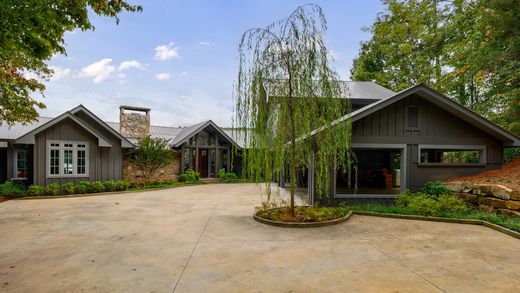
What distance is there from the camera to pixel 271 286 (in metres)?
3.24

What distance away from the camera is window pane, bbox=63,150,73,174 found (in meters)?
12.4

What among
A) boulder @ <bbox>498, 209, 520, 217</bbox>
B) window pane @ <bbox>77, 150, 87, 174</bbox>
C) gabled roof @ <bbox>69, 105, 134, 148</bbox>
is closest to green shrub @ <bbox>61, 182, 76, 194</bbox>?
window pane @ <bbox>77, 150, 87, 174</bbox>

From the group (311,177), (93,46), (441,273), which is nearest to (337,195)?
(311,177)

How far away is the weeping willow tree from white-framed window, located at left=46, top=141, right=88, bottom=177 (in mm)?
10150

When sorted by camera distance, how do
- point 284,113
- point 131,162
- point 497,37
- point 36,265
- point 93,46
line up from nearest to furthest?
point 36,265
point 284,113
point 497,37
point 93,46
point 131,162

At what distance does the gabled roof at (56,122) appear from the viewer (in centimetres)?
1109

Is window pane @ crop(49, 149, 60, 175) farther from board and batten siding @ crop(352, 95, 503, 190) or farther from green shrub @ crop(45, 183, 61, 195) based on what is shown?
board and batten siding @ crop(352, 95, 503, 190)

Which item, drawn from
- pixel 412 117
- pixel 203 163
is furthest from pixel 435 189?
pixel 203 163

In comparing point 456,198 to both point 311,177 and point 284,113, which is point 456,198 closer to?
point 311,177

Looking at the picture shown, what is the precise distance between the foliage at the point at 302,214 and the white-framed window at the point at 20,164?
14078 millimetres

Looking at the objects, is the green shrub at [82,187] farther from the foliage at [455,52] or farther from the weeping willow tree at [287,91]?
the foliage at [455,52]

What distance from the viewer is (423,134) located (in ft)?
29.0

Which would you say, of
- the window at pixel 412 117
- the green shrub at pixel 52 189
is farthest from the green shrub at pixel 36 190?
the window at pixel 412 117

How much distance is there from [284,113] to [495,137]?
7719 millimetres
